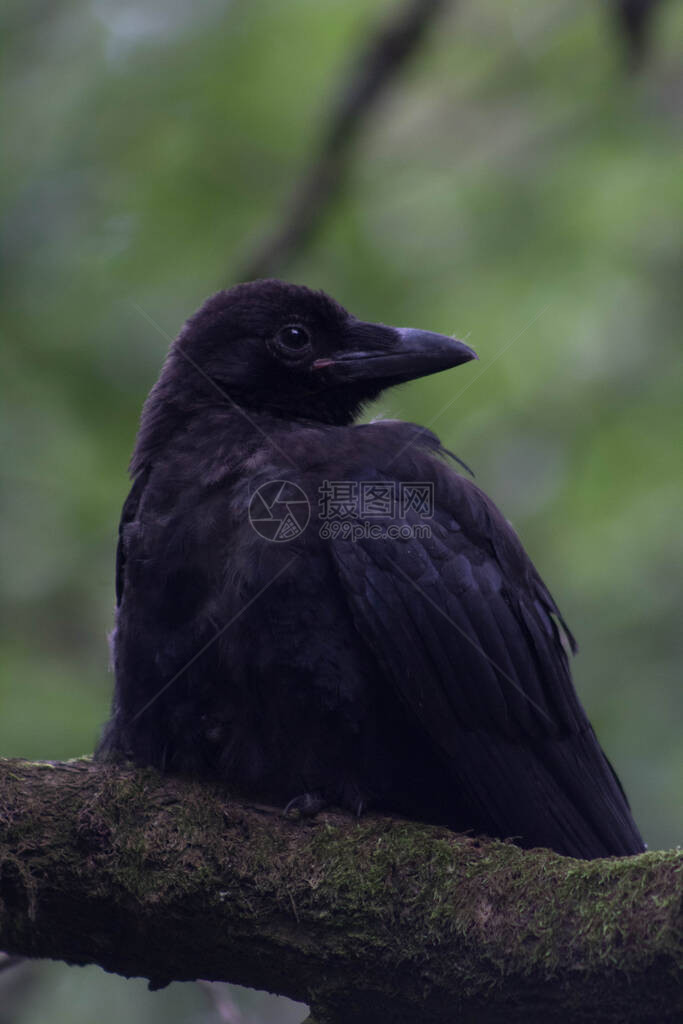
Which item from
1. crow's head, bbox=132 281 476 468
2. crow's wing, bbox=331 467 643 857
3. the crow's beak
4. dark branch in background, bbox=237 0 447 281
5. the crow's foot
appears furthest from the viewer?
dark branch in background, bbox=237 0 447 281

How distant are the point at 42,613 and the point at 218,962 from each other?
2.96 meters

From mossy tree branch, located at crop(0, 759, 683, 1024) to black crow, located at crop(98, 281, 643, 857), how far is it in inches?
7.4

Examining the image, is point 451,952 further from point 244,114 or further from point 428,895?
point 244,114

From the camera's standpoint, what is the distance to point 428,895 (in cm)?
273

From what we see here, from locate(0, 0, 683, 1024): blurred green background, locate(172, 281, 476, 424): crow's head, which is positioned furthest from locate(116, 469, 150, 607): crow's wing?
locate(0, 0, 683, 1024): blurred green background

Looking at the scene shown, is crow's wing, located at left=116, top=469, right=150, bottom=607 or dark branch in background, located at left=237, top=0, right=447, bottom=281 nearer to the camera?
crow's wing, located at left=116, top=469, right=150, bottom=607

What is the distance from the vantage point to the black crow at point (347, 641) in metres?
3.06

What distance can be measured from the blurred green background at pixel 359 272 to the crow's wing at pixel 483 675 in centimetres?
134

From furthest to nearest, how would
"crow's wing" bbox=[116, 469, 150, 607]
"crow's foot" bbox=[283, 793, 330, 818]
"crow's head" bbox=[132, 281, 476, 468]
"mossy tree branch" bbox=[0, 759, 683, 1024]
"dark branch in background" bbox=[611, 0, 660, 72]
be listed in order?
Answer: "dark branch in background" bbox=[611, 0, 660, 72] < "crow's head" bbox=[132, 281, 476, 468] < "crow's wing" bbox=[116, 469, 150, 607] < "crow's foot" bbox=[283, 793, 330, 818] < "mossy tree branch" bbox=[0, 759, 683, 1024]

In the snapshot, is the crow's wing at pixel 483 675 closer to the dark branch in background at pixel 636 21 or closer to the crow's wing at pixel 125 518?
the crow's wing at pixel 125 518

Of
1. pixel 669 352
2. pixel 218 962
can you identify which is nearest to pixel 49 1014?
pixel 218 962

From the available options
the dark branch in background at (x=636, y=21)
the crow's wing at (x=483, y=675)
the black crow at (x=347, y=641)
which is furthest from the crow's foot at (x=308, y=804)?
the dark branch in background at (x=636, y=21)

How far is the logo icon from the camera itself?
10.4ft

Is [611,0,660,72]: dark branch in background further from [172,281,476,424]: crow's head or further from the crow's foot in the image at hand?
the crow's foot
